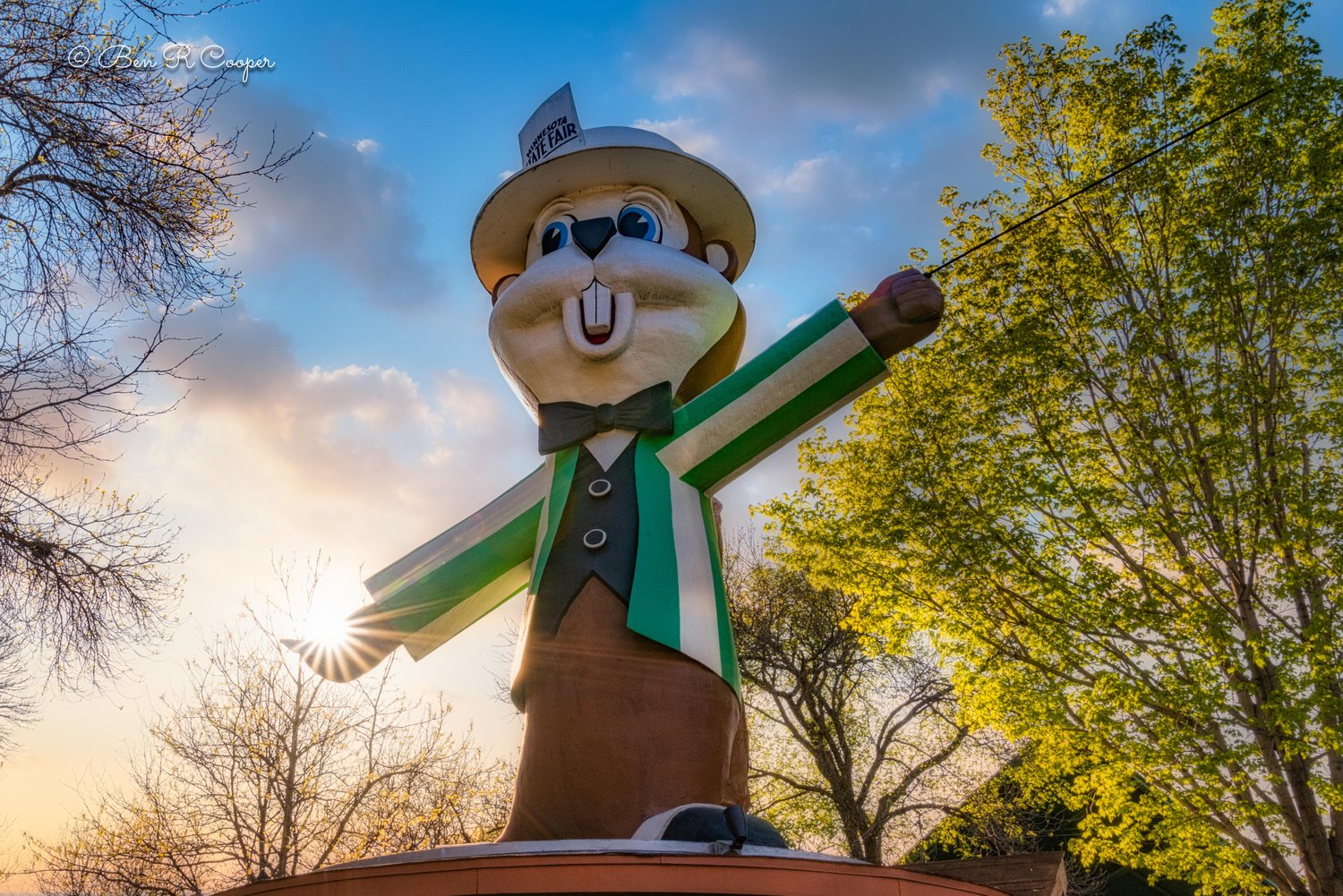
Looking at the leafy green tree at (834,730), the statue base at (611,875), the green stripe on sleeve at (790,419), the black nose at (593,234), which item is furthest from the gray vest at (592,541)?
the leafy green tree at (834,730)

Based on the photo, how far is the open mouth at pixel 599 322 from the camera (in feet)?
16.2

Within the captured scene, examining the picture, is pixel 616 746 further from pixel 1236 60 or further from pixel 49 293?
pixel 1236 60

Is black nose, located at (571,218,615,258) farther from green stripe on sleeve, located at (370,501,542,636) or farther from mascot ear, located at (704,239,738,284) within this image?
green stripe on sleeve, located at (370,501,542,636)

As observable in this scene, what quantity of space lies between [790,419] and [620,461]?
2.68 feet

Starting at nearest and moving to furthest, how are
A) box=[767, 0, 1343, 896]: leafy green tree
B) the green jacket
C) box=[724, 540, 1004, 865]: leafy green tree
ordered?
the green jacket → box=[767, 0, 1343, 896]: leafy green tree → box=[724, 540, 1004, 865]: leafy green tree

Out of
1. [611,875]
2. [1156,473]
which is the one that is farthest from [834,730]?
[611,875]

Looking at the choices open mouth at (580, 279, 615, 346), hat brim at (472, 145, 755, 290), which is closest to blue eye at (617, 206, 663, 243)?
hat brim at (472, 145, 755, 290)

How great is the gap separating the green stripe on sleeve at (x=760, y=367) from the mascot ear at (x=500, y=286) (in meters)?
1.43

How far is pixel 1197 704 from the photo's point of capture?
754cm

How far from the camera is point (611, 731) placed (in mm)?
4000

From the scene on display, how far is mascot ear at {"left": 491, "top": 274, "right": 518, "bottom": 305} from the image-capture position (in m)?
5.68

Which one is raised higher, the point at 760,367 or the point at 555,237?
the point at 555,237

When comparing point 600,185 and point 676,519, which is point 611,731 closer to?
point 676,519

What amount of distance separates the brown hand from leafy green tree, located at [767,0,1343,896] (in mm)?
4550
